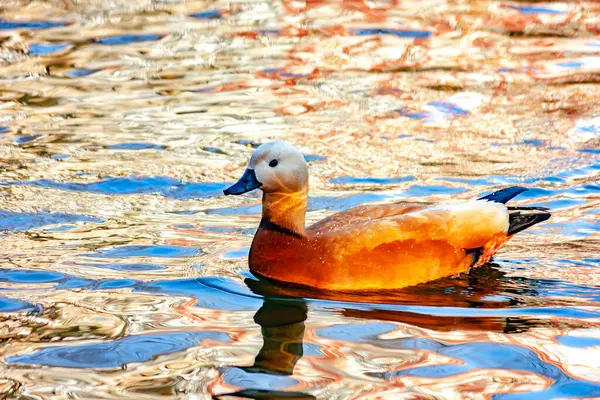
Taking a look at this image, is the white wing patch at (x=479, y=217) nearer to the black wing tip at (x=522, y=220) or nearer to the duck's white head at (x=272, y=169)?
the black wing tip at (x=522, y=220)

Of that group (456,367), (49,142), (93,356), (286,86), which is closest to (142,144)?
(49,142)

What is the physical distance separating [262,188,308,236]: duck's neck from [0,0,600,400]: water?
0.44 m

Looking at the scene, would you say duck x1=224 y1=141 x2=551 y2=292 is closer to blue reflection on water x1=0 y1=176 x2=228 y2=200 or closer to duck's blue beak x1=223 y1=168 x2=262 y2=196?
duck's blue beak x1=223 y1=168 x2=262 y2=196

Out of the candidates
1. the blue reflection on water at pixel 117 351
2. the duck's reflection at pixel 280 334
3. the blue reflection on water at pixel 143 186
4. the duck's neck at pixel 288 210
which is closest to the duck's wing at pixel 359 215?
the duck's neck at pixel 288 210

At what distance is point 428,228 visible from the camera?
7.05 metres

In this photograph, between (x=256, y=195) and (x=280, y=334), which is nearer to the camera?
(x=280, y=334)

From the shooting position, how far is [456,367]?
5.61m

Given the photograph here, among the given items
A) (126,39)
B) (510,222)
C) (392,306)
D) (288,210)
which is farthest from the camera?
(126,39)

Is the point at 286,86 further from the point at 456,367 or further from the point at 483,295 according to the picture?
the point at 456,367

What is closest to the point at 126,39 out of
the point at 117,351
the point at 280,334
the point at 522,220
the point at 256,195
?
the point at 256,195

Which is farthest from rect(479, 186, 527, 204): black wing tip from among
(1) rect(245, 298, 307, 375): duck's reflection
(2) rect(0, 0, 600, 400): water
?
(1) rect(245, 298, 307, 375): duck's reflection

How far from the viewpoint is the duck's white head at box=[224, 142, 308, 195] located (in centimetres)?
696

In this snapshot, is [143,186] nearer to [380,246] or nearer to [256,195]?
[256,195]

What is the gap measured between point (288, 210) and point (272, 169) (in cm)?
34
